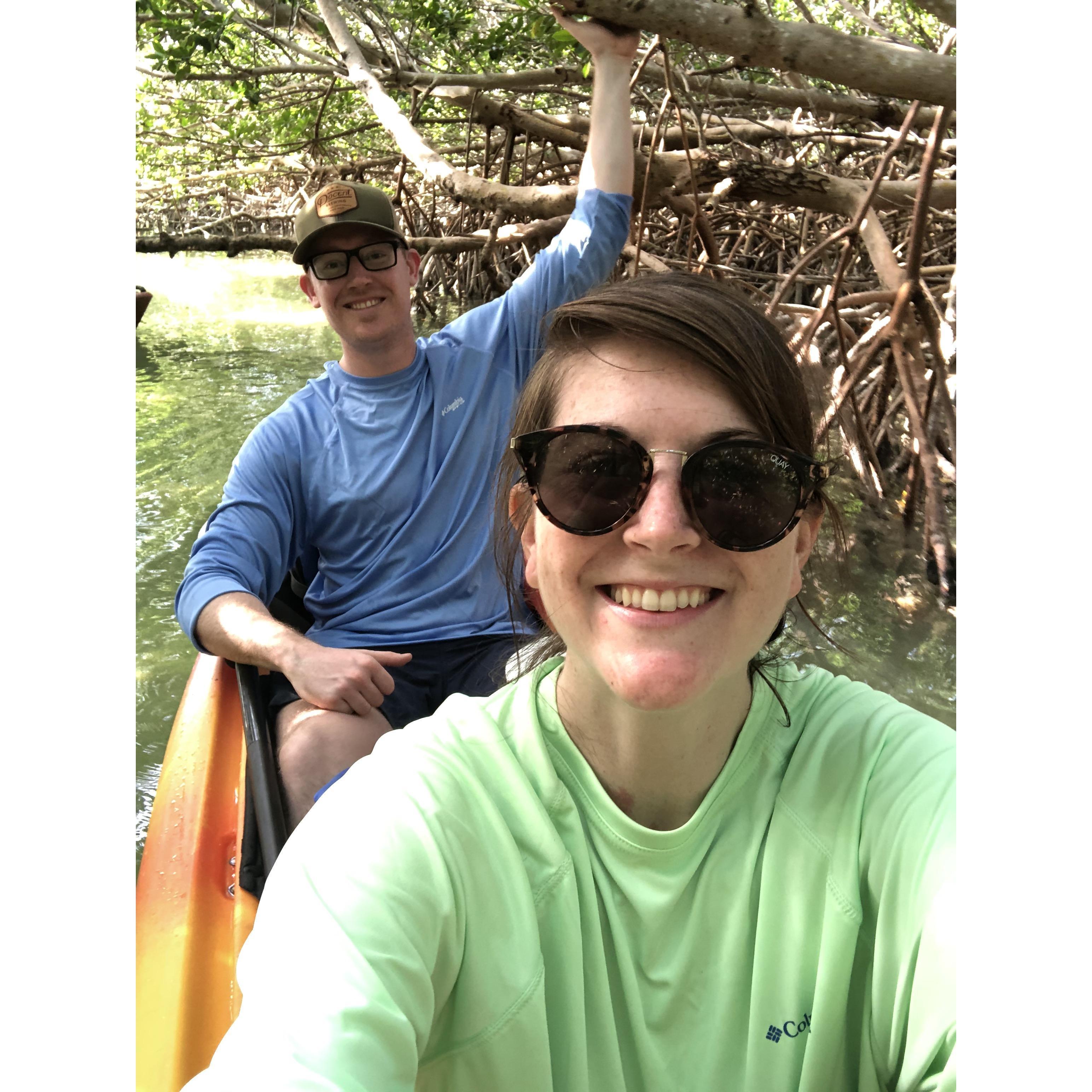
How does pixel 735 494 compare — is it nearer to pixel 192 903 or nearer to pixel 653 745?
pixel 653 745

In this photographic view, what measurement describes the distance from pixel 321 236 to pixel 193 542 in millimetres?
2669

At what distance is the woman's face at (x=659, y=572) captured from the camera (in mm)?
789

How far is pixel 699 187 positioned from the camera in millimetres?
3555

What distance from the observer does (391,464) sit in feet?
7.00

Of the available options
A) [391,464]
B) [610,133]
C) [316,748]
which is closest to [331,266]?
[391,464]

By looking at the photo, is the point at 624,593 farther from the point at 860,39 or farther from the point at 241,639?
the point at 860,39

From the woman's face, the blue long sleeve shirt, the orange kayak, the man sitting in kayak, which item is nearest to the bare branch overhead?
the man sitting in kayak

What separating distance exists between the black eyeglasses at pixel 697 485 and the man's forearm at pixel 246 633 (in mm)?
1084

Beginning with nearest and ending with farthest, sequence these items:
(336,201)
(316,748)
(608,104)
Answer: (316,748) → (608,104) → (336,201)

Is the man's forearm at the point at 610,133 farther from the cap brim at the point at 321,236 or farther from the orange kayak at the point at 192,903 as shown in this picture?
the orange kayak at the point at 192,903

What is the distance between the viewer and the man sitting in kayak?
6.42 ft

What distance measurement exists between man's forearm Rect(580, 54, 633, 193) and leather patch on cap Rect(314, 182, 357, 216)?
0.53 metres

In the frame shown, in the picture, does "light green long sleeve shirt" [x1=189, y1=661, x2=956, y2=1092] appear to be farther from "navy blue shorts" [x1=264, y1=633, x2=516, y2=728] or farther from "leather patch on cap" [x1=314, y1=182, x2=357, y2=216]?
"leather patch on cap" [x1=314, y1=182, x2=357, y2=216]
